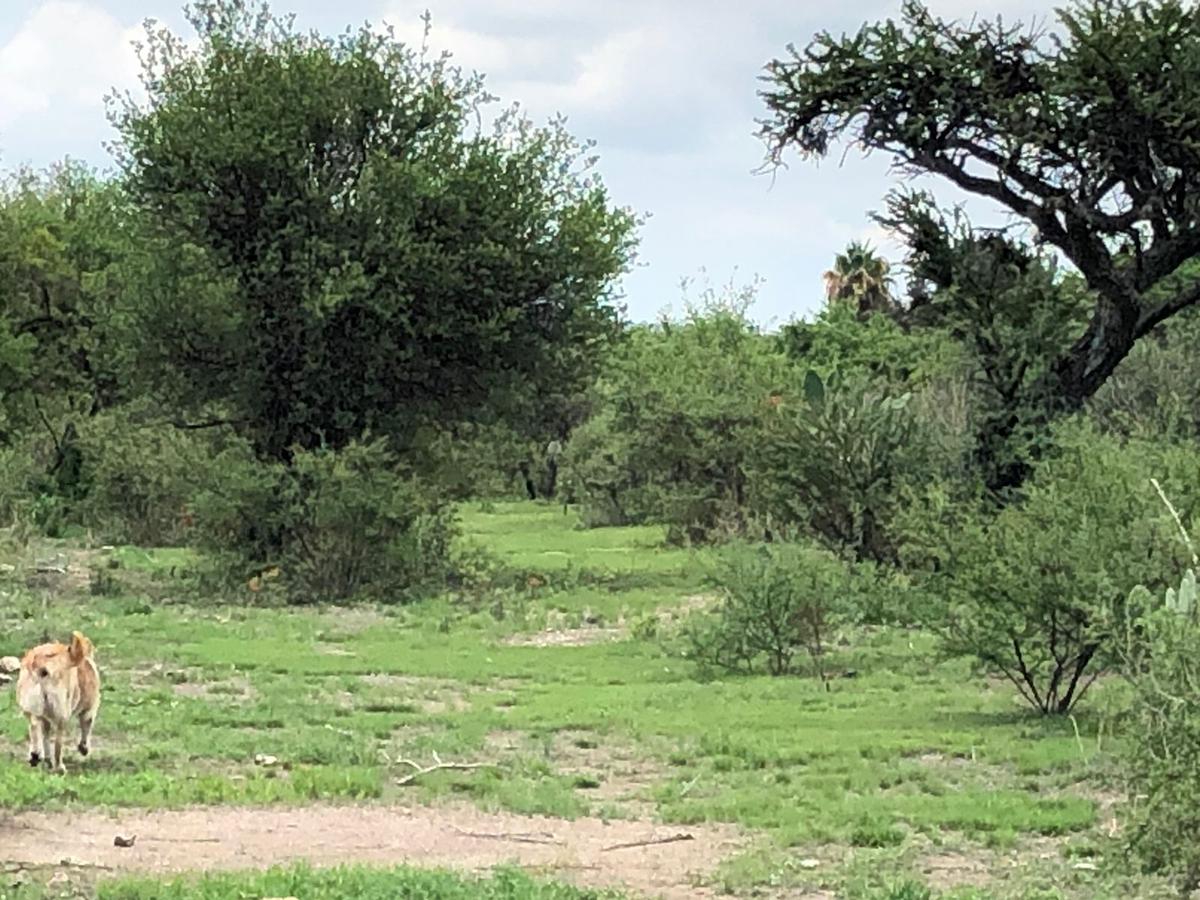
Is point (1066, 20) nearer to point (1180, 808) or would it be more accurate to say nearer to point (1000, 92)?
point (1000, 92)

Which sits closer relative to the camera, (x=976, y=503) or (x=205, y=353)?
(x=976, y=503)

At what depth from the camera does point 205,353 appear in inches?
1136

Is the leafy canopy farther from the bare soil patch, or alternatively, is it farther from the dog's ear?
the dog's ear

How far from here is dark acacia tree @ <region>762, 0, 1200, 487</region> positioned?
24.5 m

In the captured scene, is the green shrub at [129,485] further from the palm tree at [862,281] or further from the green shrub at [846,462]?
the palm tree at [862,281]

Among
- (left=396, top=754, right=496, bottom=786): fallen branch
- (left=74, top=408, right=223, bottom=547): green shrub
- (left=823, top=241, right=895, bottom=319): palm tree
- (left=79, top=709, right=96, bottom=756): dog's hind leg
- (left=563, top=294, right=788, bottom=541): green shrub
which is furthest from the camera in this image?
(left=823, top=241, right=895, bottom=319): palm tree

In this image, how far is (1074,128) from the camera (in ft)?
82.0

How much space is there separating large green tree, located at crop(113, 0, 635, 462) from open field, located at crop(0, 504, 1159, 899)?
7612mm

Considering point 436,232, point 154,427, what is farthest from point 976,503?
point 154,427

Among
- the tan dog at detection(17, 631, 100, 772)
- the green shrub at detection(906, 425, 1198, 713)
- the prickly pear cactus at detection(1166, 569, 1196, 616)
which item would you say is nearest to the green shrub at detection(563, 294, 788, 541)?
the green shrub at detection(906, 425, 1198, 713)

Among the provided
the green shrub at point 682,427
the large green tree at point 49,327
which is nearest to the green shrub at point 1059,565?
the green shrub at point 682,427

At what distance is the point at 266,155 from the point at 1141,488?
17.2 meters

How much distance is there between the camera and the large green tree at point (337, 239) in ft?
91.3

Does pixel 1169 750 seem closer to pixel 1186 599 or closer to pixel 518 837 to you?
pixel 1186 599
